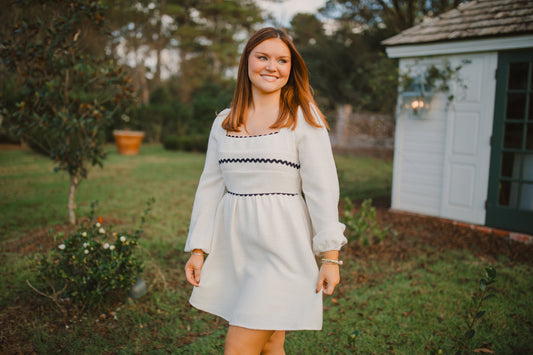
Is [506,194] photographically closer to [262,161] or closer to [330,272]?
[330,272]

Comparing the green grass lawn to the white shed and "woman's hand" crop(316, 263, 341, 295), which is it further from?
the white shed

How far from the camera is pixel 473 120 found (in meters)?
6.30

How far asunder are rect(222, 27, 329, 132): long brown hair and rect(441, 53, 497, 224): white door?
5173 millimetres

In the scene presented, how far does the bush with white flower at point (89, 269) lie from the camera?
3.27 m

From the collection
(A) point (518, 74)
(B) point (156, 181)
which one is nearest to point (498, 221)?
(A) point (518, 74)

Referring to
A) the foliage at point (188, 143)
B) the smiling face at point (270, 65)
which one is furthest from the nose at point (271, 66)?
the foliage at point (188, 143)

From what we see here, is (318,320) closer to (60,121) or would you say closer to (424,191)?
(60,121)

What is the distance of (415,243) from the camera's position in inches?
224

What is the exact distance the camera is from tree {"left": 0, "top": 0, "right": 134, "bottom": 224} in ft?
16.6

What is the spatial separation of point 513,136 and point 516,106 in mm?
436

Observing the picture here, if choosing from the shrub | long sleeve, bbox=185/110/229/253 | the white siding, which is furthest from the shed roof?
the shrub

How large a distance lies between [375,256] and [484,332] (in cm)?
185

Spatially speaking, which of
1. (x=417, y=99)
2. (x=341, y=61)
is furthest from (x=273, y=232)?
(x=341, y=61)

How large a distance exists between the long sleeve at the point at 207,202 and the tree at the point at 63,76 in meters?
3.66
